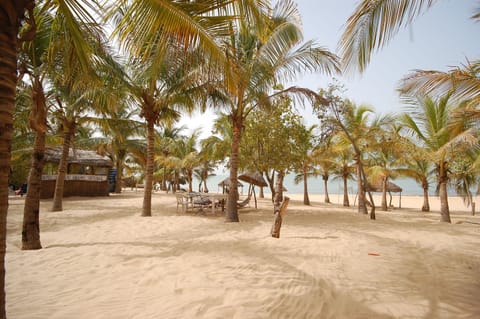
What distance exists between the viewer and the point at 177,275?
335 cm

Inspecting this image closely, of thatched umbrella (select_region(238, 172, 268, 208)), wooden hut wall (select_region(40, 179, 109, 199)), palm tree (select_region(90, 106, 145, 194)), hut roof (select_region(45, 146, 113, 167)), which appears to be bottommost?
wooden hut wall (select_region(40, 179, 109, 199))

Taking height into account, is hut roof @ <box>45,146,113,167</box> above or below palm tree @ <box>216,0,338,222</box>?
below

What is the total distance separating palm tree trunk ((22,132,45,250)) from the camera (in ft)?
14.9

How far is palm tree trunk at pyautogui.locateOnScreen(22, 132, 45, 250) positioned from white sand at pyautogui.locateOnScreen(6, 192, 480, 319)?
11.8 inches

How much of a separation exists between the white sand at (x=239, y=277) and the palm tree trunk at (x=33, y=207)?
0.99 ft

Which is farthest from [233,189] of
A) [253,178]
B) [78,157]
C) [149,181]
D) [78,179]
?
[78,157]

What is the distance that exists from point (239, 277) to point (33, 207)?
4.33 meters

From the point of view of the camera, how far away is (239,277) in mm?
3299

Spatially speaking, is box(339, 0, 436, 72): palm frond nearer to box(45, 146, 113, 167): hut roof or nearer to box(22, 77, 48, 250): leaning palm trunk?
box(22, 77, 48, 250): leaning palm trunk

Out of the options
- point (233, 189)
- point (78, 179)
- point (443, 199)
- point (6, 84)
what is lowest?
point (443, 199)

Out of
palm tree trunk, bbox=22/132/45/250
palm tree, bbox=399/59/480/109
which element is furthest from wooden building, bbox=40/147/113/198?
palm tree, bbox=399/59/480/109

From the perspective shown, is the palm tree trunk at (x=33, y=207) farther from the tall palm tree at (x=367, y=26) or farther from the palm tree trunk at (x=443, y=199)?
the palm tree trunk at (x=443, y=199)

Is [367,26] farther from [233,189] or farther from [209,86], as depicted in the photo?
[233,189]

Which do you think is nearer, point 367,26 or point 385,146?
point 367,26
